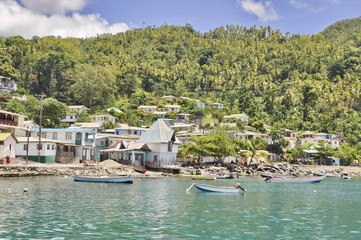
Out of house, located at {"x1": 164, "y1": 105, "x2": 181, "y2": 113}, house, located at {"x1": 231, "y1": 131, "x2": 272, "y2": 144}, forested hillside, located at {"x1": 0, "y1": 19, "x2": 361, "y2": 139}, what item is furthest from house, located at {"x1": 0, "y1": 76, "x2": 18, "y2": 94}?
house, located at {"x1": 231, "y1": 131, "x2": 272, "y2": 144}

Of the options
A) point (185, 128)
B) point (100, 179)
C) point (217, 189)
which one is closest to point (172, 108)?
point (185, 128)

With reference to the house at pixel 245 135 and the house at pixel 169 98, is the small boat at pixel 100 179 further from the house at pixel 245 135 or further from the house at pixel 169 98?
the house at pixel 169 98

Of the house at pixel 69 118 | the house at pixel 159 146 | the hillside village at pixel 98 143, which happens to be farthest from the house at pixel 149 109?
the house at pixel 159 146

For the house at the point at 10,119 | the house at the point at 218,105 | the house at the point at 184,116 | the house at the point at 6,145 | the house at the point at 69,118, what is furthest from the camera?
the house at the point at 218,105

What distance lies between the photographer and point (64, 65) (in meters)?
141

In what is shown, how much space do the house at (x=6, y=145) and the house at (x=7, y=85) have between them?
6877 centimetres

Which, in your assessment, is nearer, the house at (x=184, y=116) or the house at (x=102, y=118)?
the house at (x=102, y=118)

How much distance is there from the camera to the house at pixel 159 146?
71.8 metres

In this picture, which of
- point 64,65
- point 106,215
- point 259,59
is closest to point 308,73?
point 259,59

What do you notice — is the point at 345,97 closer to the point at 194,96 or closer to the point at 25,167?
the point at 194,96

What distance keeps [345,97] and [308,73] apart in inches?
1504

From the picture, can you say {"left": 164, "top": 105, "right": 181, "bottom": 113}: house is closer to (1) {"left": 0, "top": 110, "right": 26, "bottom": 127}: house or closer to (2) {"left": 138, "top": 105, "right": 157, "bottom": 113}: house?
(2) {"left": 138, "top": 105, "right": 157, "bottom": 113}: house

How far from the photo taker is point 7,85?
12206cm

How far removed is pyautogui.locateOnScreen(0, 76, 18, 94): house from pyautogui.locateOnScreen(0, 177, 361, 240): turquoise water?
9144cm
